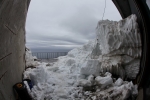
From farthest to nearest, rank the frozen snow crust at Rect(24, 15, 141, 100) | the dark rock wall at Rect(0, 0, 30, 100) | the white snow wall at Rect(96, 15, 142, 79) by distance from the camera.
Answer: the white snow wall at Rect(96, 15, 142, 79) < the frozen snow crust at Rect(24, 15, 141, 100) < the dark rock wall at Rect(0, 0, 30, 100)

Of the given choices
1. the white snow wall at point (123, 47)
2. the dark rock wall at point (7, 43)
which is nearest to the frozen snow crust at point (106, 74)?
the white snow wall at point (123, 47)

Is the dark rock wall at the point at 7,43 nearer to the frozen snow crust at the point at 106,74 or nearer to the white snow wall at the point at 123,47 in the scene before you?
the frozen snow crust at the point at 106,74

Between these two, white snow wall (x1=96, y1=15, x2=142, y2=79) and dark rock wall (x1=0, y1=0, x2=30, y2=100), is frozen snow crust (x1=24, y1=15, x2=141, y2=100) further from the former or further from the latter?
dark rock wall (x1=0, y1=0, x2=30, y2=100)

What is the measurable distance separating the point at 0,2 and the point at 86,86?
4.10 metres

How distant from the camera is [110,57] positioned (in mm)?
5961

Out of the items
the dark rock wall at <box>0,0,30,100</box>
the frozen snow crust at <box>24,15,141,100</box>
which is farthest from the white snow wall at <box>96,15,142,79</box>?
the dark rock wall at <box>0,0,30,100</box>

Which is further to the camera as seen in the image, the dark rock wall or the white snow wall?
the white snow wall

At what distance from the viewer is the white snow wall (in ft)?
16.0

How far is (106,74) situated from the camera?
535cm

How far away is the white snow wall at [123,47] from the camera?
488 cm

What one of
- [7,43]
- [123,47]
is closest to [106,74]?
[123,47]

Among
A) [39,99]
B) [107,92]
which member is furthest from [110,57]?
[39,99]

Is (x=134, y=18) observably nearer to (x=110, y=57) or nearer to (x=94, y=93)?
(x=110, y=57)

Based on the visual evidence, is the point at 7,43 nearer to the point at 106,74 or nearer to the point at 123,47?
the point at 106,74
